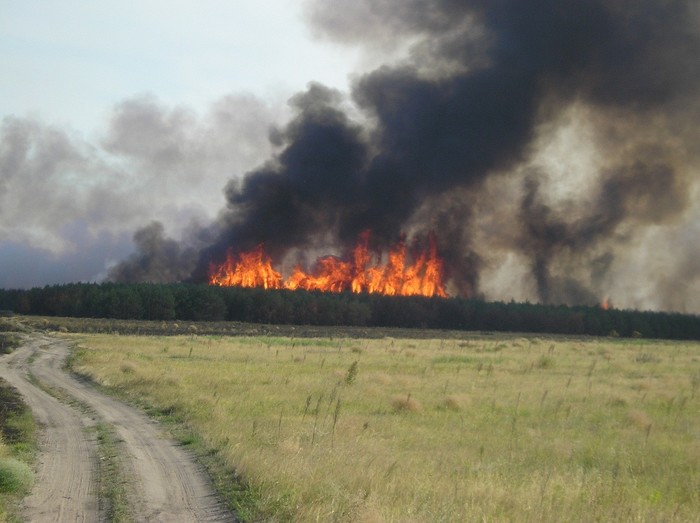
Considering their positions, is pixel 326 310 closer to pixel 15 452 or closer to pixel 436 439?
pixel 436 439

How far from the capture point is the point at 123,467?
1121 centimetres

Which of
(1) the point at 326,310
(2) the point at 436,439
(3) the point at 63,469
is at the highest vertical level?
(1) the point at 326,310

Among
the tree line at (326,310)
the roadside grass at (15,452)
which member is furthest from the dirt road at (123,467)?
the tree line at (326,310)

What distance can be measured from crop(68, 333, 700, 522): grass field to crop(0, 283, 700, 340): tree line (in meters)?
72.5

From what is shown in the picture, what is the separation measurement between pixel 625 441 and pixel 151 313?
91424mm

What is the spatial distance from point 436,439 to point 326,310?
296 ft

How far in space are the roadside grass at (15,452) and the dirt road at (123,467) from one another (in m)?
0.19

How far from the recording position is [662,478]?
11.9 meters

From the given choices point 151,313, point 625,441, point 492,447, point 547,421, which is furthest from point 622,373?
point 151,313

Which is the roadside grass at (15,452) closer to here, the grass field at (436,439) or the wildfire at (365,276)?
the grass field at (436,439)

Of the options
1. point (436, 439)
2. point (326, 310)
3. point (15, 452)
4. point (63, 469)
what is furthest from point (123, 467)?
point (326, 310)

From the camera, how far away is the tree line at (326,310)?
331ft

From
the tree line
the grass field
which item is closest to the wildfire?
the tree line

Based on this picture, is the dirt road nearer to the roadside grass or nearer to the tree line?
the roadside grass
